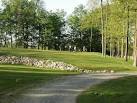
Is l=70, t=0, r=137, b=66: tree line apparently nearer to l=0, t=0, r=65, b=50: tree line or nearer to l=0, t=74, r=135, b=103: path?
l=0, t=0, r=65, b=50: tree line

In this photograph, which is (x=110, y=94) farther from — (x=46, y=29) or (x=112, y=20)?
(x=46, y=29)

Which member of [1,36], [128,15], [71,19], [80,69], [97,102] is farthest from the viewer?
[71,19]

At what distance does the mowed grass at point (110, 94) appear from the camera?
897 inches

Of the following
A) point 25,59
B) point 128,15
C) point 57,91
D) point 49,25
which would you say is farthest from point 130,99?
point 49,25

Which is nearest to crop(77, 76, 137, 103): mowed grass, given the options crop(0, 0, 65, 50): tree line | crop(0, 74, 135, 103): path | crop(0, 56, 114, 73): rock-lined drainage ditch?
crop(0, 74, 135, 103): path

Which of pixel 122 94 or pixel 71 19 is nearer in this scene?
pixel 122 94

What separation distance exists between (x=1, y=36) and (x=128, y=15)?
56.0 metres

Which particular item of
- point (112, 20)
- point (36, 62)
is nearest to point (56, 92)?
point (36, 62)

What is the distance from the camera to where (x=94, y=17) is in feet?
284

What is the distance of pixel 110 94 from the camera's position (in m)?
24.7

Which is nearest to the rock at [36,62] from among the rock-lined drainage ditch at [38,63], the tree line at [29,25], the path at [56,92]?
the rock-lined drainage ditch at [38,63]

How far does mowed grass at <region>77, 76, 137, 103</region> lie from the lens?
74.7 feet

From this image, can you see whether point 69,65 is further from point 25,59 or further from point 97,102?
point 97,102

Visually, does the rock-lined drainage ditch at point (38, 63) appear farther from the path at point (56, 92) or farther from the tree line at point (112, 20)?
the path at point (56, 92)
